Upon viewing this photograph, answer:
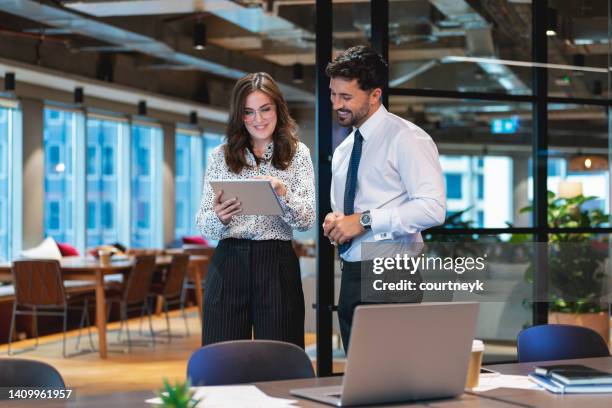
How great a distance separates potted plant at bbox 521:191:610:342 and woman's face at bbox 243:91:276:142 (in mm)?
1913

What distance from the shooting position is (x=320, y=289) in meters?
4.46

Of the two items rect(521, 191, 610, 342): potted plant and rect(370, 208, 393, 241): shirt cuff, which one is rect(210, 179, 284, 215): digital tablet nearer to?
rect(370, 208, 393, 241): shirt cuff

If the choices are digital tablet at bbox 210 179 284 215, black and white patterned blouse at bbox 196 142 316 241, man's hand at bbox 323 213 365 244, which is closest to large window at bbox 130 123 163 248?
black and white patterned blouse at bbox 196 142 316 241

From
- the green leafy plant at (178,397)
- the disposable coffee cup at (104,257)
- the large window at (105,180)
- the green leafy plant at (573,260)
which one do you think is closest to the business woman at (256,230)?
the green leafy plant at (573,260)

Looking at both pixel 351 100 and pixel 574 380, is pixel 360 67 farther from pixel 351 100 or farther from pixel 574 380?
pixel 574 380

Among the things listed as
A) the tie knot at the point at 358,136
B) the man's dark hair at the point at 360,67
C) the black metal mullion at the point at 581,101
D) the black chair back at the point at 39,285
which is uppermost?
the black metal mullion at the point at 581,101

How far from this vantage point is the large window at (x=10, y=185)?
12805mm

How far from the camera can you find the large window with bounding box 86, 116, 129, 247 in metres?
15.2

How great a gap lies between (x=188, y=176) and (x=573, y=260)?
13876mm

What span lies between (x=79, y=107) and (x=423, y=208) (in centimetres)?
1190

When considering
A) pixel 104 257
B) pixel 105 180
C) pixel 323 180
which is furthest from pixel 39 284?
pixel 105 180

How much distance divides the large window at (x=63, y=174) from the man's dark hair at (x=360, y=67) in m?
11.3

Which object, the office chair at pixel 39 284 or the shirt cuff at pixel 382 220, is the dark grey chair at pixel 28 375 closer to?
the shirt cuff at pixel 382 220

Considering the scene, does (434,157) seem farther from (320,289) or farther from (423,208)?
(320,289)
